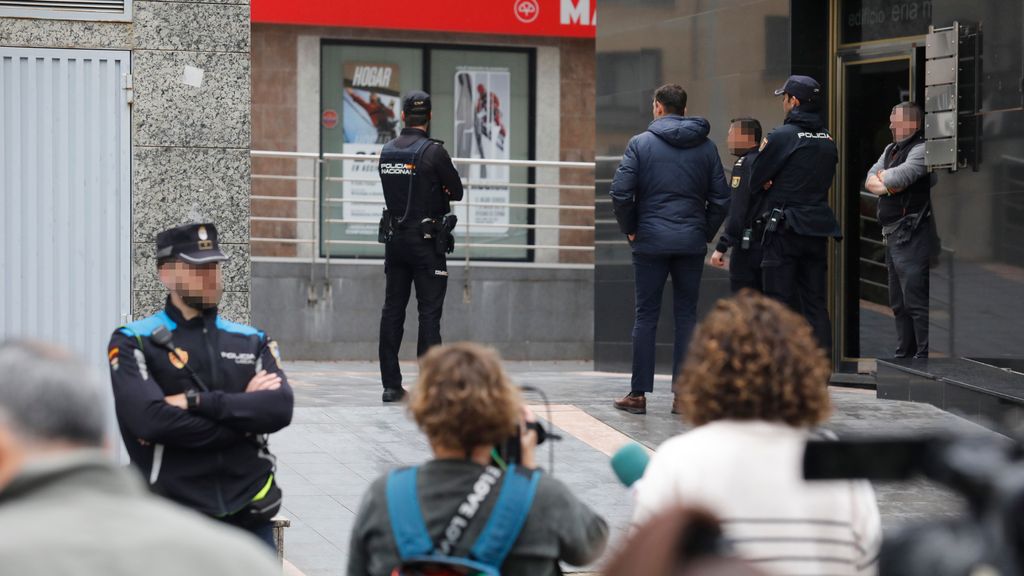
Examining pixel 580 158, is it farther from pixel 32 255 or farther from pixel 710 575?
pixel 710 575

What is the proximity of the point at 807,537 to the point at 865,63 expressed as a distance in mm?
9131

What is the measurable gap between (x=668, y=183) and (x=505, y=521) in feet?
19.8

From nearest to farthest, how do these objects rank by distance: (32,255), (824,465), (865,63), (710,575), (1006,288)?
(710,575) < (824,465) < (32,255) < (1006,288) < (865,63)

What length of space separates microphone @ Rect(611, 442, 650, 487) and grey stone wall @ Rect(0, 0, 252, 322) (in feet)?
11.7

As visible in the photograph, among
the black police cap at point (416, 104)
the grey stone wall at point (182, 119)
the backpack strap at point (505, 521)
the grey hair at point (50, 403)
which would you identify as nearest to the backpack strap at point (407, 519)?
the backpack strap at point (505, 521)

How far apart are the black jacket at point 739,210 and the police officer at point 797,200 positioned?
7cm

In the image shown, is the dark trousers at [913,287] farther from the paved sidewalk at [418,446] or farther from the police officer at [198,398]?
the police officer at [198,398]

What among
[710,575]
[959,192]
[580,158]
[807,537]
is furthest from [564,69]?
[710,575]

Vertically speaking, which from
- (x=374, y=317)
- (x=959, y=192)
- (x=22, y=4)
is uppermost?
(x=22, y=4)

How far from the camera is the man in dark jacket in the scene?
9.24 metres

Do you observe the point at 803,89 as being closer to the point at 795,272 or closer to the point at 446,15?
the point at 795,272

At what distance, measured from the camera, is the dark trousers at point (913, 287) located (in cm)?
1035

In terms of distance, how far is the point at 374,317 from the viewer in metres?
17.5

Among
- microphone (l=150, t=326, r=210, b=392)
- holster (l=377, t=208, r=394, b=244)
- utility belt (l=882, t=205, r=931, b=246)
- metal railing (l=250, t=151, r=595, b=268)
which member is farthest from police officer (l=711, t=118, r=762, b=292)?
metal railing (l=250, t=151, r=595, b=268)
